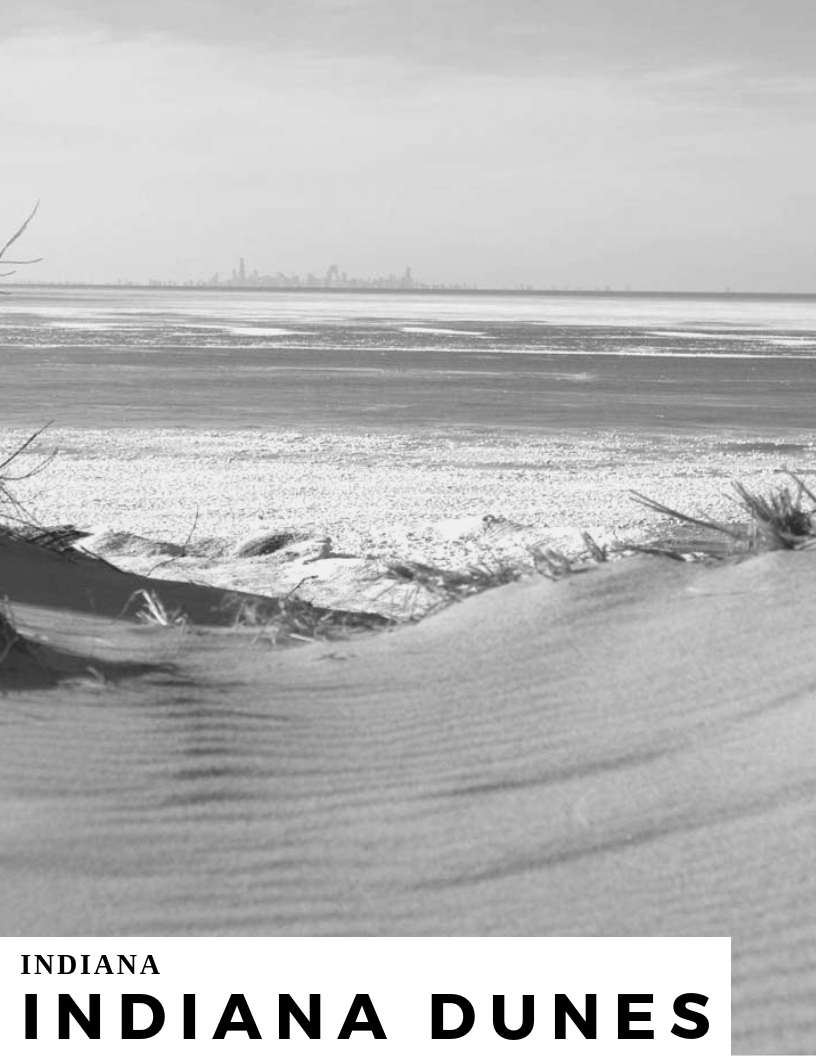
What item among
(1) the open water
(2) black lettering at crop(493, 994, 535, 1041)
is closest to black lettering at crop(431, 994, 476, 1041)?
(2) black lettering at crop(493, 994, 535, 1041)

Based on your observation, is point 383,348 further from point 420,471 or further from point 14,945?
point 14,945

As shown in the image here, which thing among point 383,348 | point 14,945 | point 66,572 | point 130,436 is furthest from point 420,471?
point 383,348

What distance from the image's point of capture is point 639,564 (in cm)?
377

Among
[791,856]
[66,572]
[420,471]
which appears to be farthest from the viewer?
[420,471]

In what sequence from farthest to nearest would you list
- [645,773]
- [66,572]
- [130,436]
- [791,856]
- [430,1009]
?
[130,436]
[66,572]
[645,773]
[791,856]
[430,1009]

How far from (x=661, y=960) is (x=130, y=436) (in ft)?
47.9

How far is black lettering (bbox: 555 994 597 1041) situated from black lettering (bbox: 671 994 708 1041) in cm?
13

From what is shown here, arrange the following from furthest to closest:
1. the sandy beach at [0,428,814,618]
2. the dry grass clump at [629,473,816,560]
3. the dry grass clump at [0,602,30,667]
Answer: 1. the sandy beach at [0,428,814,618]
2. the dry grass clump at [629,473,816,560]
3. the dry grass clump at [0,602,30,667]

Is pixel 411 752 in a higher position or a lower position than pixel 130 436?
lower

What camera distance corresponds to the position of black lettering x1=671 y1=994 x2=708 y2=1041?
6.91 ft

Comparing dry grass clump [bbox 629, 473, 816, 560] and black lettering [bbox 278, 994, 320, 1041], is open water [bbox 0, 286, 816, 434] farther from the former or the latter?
black lettering [bbox 278, 994, 320, 1041]

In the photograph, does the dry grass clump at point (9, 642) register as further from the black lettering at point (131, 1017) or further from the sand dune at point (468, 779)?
the black lettering at point (131, 1017)

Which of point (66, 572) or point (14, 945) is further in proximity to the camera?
point (66, 572)

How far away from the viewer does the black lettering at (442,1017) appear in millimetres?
2145
